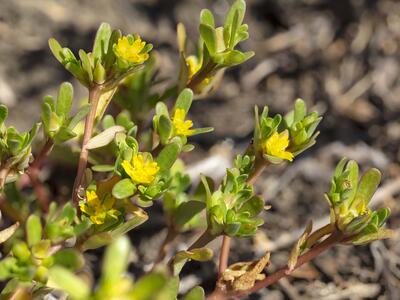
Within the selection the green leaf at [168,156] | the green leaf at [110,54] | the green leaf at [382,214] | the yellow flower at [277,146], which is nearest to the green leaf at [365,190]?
the green leaf at [382,214]

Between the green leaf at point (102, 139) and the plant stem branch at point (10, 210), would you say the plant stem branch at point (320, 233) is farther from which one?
the plant stem branch at point (10, 210)

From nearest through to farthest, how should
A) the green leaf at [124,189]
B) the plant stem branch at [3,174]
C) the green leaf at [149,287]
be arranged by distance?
the green leaf at [149,287] → the green leaf at [124,189] → the plant stem branch at [3,174]

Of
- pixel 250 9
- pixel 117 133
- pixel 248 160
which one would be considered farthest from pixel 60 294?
pixel 250 9

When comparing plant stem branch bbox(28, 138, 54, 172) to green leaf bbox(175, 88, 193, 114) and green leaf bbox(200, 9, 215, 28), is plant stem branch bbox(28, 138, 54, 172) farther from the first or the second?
green leaf bbox(200, 9, 215, 28)

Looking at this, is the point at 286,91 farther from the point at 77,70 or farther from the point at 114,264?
the point at 114,264

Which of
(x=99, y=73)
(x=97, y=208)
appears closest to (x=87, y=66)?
(x=99, y=73)

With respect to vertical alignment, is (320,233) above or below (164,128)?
below

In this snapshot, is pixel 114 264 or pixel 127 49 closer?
pixel 114 264
